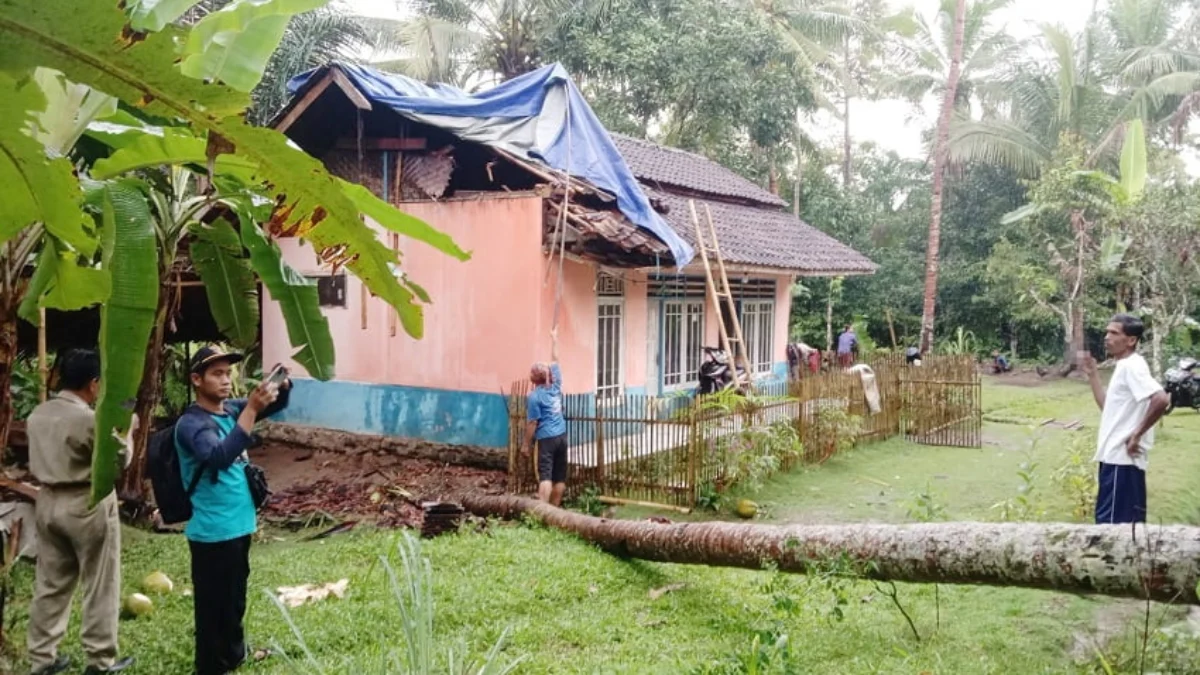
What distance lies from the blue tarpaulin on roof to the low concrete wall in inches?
131

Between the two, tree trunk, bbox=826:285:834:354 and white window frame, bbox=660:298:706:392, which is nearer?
white window frame, bbox=660:298:706:392

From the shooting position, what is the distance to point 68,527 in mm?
3924

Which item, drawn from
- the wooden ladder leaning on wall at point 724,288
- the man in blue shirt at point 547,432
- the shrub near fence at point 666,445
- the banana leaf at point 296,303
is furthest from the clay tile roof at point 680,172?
the banana leaf at point 296,303

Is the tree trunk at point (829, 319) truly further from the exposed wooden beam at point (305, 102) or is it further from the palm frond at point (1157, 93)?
the exposed wooden beam at point (305, 102)

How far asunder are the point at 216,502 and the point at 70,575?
957 millimetres

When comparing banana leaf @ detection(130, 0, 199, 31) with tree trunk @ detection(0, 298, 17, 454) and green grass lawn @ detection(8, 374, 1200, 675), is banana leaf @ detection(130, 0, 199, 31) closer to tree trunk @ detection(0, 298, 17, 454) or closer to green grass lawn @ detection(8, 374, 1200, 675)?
tree trunk @ detection(0, 298, 17, 454)

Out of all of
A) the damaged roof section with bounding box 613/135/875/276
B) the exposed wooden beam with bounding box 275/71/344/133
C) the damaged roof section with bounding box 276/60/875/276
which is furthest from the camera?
the damaged roof section with bounding box 613/135/875/276

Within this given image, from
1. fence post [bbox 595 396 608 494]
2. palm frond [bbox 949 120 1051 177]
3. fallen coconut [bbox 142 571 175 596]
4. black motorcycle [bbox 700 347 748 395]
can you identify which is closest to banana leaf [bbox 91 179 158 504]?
fallen coconut [bbox 142 571 175 596]

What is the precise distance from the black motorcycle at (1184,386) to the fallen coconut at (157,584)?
15279 millimetres

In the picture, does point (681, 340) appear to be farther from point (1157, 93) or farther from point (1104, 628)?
point (1157, 93)

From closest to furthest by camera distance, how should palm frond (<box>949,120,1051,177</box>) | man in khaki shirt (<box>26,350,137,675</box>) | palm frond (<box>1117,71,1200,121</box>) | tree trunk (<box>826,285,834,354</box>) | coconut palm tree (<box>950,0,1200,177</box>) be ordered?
man in khaki shirt (<box>26,350,137,675</box>)
palm frond (<box>1117,71,1200,121</box>)
coconut palm tree (<box>950,0,1200,177</box>)
palm frond (<box>949,120,1051,177</box>)
tree trunk (<box>826,285,834,354</box>)

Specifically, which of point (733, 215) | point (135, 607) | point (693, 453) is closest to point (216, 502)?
point (135, 607)

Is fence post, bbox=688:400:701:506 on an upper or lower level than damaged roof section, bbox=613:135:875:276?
lower

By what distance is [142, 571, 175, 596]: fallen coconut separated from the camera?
17.3ft
